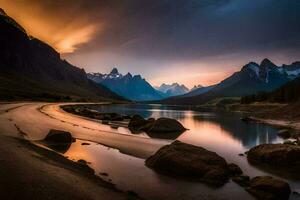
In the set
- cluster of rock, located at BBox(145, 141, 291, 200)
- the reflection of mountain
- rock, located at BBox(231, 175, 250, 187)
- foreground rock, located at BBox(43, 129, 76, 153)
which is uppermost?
foreground rock, located at BBox(43, 129, 76, 153)

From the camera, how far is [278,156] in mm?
29266

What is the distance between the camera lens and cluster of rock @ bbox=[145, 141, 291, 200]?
20.1 meters

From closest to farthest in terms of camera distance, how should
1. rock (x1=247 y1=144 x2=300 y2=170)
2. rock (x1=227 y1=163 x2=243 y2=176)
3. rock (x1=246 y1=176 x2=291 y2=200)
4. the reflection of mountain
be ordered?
1. rock (x1=246 y1=176 x2=291 y2=200)
2. rock (x1=227 y1=163 x2=243 y2=176)
3. rock (x1=247 y1=144 x2=300 y2=170)
4. the reflection of mountain

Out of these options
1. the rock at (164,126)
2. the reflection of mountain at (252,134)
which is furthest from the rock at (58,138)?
the reflection of mountain at (252,134)

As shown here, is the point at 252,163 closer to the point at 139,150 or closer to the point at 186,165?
the point at 186,165

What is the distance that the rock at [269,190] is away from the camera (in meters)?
19.5

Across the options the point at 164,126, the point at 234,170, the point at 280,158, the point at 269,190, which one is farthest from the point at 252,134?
the point at 269,190

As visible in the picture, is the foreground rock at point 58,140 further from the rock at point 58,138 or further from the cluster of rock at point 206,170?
the cluster of rock at point 206,170

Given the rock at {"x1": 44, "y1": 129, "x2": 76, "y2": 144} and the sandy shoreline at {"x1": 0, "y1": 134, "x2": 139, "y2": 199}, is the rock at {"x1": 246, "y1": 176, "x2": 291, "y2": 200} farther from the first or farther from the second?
the rock at {"x1": 44, "y1": 129, "x2": 76, "y2": 144}

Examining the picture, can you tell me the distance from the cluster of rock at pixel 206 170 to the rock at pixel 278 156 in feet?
17.8

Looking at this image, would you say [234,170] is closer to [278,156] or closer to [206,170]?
[206,170]

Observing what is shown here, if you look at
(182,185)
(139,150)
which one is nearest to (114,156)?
(139,150)

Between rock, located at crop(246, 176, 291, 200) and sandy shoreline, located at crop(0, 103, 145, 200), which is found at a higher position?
sandy shoreline, located at crop(0, 103, 145, 200)

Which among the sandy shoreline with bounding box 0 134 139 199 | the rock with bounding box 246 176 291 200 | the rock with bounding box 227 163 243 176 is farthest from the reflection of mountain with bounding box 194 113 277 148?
the sandy shoreline with bounding box 0 134 139 199
